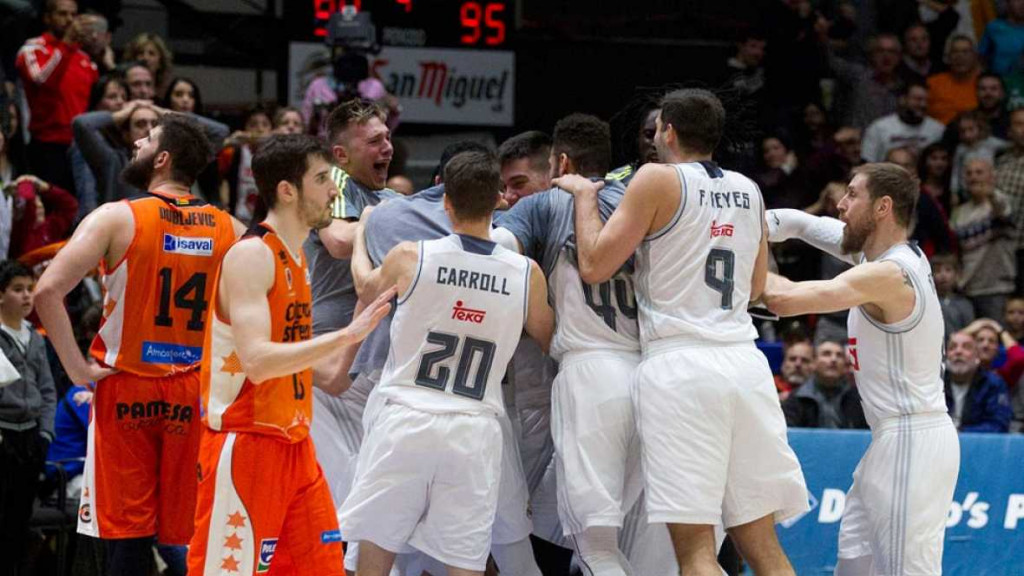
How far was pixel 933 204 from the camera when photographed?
13.6 m

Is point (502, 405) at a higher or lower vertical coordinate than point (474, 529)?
higher

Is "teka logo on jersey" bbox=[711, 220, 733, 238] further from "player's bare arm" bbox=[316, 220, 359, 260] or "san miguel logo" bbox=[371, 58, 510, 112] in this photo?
"san miguel logo" bbox=[371, 58, 510, 112]

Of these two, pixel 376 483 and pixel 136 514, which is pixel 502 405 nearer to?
pixel 376 483

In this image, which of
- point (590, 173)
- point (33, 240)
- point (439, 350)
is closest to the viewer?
point (439, 350)

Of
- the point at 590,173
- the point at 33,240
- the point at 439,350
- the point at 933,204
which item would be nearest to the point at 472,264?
the point at 439,350

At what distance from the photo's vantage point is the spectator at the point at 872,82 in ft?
51.4

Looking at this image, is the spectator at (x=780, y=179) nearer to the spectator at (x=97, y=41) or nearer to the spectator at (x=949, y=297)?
the spectator at (x=949, y=297)

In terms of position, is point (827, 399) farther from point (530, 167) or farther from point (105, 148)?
point (105, 148)

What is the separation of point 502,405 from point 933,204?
→ 26.6 ft

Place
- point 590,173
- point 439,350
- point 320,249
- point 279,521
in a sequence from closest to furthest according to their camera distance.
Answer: point 279,521 < point 439,350 < point 590,173 < point 320,249

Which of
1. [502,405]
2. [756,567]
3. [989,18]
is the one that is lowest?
[756,567]

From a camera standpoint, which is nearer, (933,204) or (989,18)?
(933,204)

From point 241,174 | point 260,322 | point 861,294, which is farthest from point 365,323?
point 241,174

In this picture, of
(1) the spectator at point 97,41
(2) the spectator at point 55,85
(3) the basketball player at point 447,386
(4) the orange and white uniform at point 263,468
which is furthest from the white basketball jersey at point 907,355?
(2) the spectator at point 55,85
